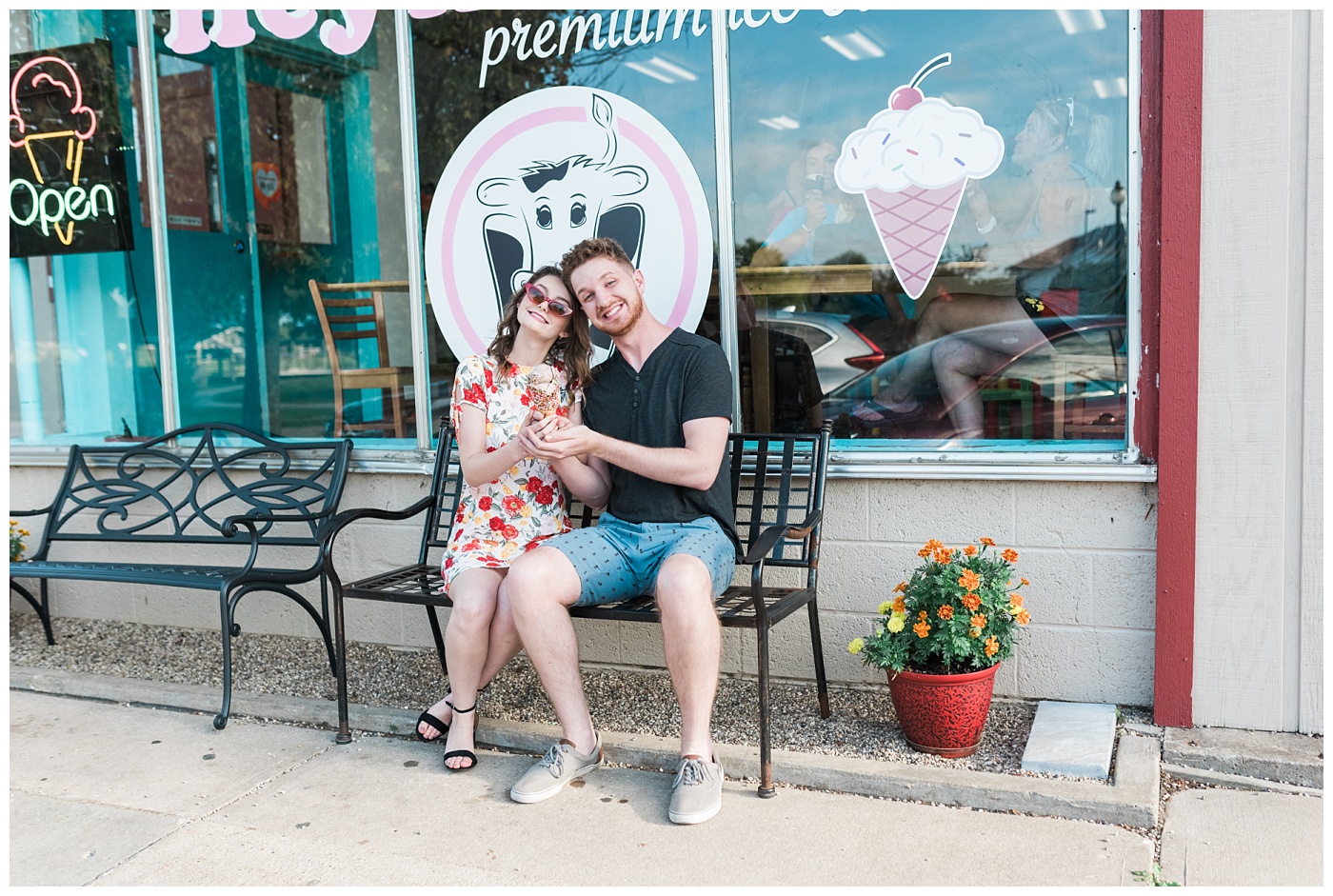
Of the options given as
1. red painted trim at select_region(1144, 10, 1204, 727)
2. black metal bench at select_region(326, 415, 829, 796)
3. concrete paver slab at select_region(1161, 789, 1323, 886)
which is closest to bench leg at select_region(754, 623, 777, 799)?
black metal bench at select_region(326, 415, 829, 796)

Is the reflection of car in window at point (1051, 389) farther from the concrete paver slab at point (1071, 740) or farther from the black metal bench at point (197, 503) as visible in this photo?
the black metal bench at point (197, 503)

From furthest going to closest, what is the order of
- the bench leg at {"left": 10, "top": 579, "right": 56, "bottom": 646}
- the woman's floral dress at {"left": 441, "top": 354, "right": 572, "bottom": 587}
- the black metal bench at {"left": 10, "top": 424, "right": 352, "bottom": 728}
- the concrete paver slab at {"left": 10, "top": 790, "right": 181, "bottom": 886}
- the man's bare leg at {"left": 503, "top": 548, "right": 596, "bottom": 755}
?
the bench leg at {"left": 10, "top": 579, "right": 56, "bottom": 646}, the black metal bench at {"left": 10, "top": 424, "right": 352, "bottom": 728}, the woman's floral dress at {"left": 441, "top": 354, "right": 572, "bottom": 587}, the man's bare leg at {"left": 503, "top": 548, "right": 596, "bottom": 755}, the concrete paver slab at {"left": 10, "top": 790, "right": 181, "bottom": 886}

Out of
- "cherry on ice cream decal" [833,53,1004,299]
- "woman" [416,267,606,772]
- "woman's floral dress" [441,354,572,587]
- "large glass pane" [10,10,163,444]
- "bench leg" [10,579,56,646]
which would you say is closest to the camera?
"woman" [416,267,606,772]

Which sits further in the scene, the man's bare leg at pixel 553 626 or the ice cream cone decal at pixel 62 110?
the ice cream cone decal at pixel 62 110

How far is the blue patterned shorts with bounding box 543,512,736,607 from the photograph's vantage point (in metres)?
3.01

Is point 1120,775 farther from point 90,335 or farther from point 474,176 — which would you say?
point 90,335

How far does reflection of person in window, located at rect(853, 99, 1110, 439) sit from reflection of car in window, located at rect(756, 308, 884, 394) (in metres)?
0.12

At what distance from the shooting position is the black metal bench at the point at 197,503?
3.97m

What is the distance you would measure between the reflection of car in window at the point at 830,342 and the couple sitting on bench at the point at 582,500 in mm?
540

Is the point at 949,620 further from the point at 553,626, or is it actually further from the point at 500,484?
the point at 500,484

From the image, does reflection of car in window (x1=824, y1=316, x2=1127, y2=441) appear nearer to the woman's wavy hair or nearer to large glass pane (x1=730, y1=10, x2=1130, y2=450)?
large glass pane (x1=730, y1=10, x2=1130, y2=450)

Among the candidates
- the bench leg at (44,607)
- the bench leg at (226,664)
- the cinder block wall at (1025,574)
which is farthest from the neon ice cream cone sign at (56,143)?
the cinder block wall at (1025,574)

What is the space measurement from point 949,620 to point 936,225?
1243 millimetres

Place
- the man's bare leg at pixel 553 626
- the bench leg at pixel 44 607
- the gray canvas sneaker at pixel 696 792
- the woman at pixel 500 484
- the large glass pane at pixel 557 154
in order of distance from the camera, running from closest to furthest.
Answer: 1. the gray canvas sneaker at pixel 696 792
2. the man's bare leg at pixel 553 626
3. the woman at pixel 500 484
4. the large glass pane at pixel 557 154
5. the bench leg at pixel 44 607
